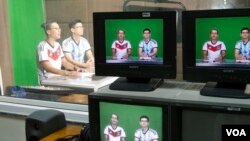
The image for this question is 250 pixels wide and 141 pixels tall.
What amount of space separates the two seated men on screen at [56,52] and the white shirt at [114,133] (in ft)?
3.10

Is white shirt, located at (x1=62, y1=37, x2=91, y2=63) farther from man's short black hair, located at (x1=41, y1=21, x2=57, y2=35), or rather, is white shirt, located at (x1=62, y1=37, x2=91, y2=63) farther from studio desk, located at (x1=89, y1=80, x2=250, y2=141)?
studio desk, located at (x1=89, y1=80, x2=250, y2=141)

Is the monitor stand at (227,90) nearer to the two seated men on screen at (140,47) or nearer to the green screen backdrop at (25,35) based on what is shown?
the two seated men on screen at (140,47)

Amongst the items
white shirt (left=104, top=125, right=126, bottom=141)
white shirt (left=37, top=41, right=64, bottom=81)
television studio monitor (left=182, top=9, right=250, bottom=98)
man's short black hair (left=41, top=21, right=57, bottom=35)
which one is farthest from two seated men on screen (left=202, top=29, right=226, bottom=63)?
man's short black hair (left=41, top=21, right=57, bottom=35)

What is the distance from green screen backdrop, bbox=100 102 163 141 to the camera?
5.23 ft

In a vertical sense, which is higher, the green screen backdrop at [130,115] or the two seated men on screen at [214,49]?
the two seated men on screen at [214,49]

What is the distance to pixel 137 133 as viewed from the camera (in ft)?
5.36

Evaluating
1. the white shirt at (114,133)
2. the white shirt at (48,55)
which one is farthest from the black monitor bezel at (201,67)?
the white shirt at (48,55)

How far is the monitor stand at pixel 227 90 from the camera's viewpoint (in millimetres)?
1499

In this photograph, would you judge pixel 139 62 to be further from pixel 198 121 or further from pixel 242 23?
pixel 242 23

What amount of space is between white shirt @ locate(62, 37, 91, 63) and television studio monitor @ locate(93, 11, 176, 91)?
33.5 inches

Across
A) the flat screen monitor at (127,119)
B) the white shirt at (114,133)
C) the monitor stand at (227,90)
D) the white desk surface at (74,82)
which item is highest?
the monitor stand at (227,90)

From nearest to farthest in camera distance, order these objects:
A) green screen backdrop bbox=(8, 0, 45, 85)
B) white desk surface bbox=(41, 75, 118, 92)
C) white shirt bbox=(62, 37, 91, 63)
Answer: white desk surface bbox=(41, 75, 118, 92), white shirt bbox=(62, 37, 91, 63), green screen backdrop bbox=(8, 0, 45, 85)

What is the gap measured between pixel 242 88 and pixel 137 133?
53 centimetres

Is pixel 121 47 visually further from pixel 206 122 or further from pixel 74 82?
pixel 74 82
